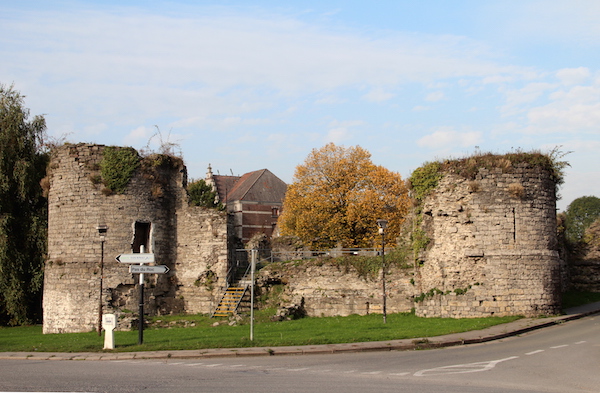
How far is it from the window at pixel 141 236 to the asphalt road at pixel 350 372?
37.9ft

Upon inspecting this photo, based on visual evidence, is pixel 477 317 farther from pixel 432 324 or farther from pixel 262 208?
pixel 262 208

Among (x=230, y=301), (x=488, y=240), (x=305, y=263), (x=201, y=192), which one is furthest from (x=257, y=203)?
(x=488, y=240)

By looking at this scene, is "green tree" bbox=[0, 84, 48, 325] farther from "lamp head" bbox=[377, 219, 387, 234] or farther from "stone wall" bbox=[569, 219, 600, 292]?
"stone wall" bbox=[569, 219, 600, 292]

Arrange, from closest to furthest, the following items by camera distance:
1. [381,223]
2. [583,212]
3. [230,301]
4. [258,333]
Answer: [258,333], [381,223], [230,301], [583,212]

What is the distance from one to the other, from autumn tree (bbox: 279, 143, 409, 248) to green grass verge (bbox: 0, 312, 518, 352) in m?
24.6

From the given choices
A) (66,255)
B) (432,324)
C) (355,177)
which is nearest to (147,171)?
(66,255)

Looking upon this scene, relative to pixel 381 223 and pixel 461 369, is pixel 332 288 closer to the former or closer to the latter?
pixel 381 223

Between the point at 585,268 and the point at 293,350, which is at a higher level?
the point at 585,268

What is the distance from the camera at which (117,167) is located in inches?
1101

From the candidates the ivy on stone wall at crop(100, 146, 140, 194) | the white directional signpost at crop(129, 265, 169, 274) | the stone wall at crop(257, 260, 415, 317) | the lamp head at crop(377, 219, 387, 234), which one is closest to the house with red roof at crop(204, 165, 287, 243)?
the stone wall at crop(257, 260, 415, 317)

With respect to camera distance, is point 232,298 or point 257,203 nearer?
point 232,298

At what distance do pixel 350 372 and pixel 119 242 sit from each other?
654 inches

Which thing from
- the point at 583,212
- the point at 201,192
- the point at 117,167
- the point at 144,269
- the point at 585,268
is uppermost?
the point at 201,192

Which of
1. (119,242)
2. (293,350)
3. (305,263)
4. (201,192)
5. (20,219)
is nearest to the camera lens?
(293,350)
